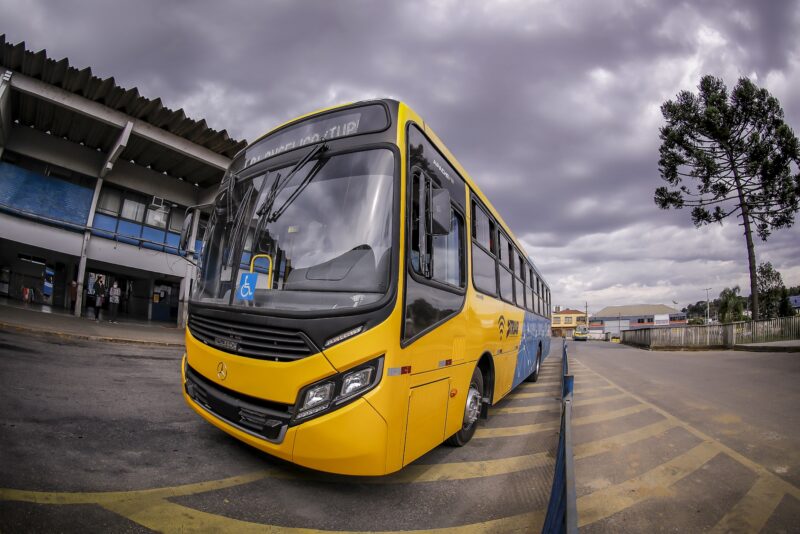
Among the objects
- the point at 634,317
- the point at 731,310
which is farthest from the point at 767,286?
the point at 634,317

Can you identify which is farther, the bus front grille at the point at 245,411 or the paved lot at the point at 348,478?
the bus front grille at the point at 245,411

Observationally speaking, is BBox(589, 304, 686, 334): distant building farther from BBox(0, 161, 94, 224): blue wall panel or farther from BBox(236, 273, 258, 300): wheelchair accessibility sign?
BBox(236, 273, 258, 300): wheelchair accessibility sign

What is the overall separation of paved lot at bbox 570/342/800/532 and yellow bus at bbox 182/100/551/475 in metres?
1.49

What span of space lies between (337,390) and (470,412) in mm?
2191

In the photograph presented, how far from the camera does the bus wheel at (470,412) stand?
4.03 metres

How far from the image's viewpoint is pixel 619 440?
476 cm

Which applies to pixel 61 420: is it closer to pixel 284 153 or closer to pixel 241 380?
pixel 241 380

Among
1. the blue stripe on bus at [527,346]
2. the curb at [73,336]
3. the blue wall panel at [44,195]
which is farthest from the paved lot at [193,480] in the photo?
the blue wall panel at [44,195]

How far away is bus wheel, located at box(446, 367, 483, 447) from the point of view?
4.03 m

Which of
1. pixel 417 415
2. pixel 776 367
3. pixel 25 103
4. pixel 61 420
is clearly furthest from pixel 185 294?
pixel 776 367

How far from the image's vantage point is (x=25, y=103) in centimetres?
1205

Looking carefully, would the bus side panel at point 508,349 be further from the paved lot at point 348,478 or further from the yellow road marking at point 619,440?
the yellow road marking at point 619,440

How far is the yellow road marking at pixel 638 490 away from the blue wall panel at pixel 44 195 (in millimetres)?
17934

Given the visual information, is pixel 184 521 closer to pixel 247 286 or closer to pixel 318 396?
pixel 318 396
